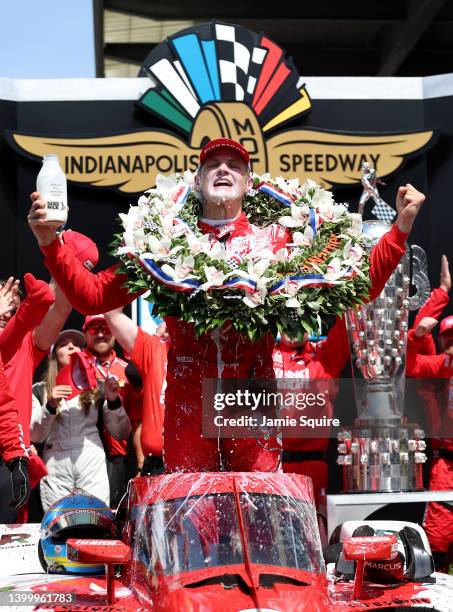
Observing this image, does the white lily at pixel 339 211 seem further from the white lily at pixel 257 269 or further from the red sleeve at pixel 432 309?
the red sleeve at pixel 432 309

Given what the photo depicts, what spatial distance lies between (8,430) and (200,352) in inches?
45.5

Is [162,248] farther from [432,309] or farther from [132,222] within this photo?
[432,309]

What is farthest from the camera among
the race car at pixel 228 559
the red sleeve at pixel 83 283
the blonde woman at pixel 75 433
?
the blonde woman at pixel 75 433

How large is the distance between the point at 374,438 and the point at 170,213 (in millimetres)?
2278

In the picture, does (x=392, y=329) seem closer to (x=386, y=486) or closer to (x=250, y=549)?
(x=386, y=486)

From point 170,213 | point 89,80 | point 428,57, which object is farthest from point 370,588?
point 428,57

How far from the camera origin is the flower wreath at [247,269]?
390 cm

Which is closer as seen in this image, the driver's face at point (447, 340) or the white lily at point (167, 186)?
the white lily at point (167, 186)

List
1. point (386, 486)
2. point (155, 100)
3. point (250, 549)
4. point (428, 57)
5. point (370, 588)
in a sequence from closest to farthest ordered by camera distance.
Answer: point (250, 549) → point (370, 588) → point (386, 486) → point (155, 100) → point (428, 57)

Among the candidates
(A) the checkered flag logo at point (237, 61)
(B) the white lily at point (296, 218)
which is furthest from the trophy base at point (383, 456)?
(A) the checkered flag logo at point (237, 61)

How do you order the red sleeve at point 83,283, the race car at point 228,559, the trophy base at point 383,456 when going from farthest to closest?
the trophy base at point 383,456 < the red sleeve at point 83,283 < the race car at point 228,559

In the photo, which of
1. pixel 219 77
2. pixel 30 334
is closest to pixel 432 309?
pixel 219 77

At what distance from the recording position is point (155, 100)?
25.6ft

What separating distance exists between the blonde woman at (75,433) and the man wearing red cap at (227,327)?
2.11 m
